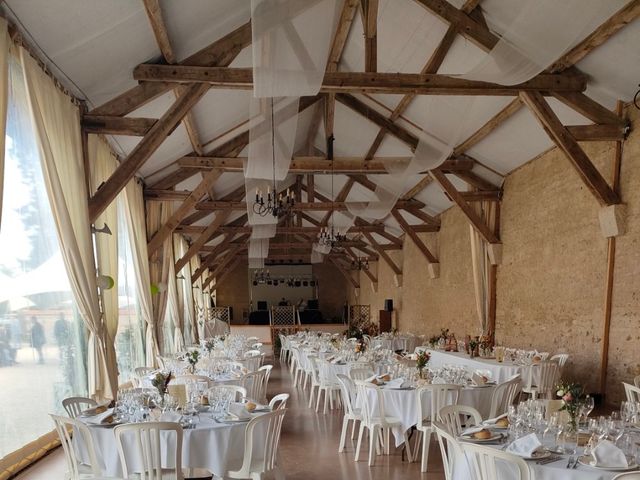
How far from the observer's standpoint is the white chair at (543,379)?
24.3ft

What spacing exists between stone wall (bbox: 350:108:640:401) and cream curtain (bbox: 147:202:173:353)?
674cm

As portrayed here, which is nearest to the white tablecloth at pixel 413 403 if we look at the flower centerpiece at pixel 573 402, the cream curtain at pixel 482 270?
the flower centerpiece at pixel 573 402

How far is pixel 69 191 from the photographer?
5777 millimetres

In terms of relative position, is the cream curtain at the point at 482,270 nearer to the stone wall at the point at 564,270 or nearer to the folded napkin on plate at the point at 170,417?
the stone wall at the point at 564,270

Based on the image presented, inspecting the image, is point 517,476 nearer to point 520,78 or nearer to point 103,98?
point 520,78

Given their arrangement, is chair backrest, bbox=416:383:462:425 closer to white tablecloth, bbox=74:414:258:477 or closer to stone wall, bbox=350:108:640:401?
white tablecloth, bbox=74:414:258:477

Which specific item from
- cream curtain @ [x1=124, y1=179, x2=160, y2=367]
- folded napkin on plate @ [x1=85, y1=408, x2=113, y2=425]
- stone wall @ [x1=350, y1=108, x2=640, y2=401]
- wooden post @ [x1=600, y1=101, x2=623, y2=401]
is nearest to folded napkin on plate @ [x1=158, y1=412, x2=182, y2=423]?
folded napkin on plate @ [x1=85, y1=408, x2=113, y2=425]

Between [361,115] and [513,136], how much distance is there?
3.08 m

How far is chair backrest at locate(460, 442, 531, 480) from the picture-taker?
3.00m

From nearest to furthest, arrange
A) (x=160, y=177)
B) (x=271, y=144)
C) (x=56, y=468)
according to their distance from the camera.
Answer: (x=56, y=468)
(x=271, y=144)
(x=160, y=177)

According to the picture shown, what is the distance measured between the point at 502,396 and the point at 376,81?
3755mm

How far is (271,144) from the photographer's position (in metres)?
6.51

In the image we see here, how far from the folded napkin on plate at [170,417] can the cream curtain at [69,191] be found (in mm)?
2141

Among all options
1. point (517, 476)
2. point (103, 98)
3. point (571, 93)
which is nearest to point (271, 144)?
point (103, 98)
